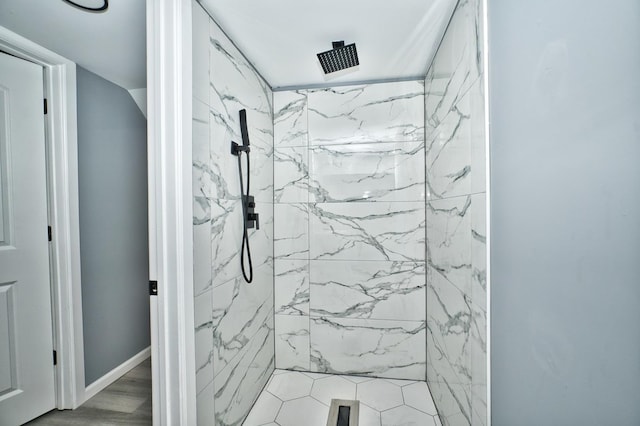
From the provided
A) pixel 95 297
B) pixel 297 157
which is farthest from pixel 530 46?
pixel 95 297

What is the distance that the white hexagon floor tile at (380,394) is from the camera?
74.7 inches

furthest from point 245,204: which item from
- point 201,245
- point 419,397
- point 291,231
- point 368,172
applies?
point 419,397

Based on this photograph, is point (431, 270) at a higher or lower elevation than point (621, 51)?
lower

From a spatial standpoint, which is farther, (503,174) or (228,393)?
(228,393)

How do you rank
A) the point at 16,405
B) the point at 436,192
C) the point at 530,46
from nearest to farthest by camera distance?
the point at 530,46 → the point at 16,405 → the point at 436,192

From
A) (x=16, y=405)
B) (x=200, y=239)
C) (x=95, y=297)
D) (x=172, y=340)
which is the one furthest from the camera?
(x=95, y=297)

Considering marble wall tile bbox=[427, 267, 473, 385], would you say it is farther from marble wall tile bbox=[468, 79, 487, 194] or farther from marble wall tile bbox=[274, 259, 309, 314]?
marble wall tile bbox=[274, 259, 309, 314]

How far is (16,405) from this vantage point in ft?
5.66

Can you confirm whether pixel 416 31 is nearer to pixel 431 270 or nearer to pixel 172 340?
pixel 431 270

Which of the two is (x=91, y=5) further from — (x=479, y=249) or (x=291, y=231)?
(x=479, y=249)

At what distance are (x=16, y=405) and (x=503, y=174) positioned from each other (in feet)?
9.39

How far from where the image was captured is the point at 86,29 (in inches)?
63.8

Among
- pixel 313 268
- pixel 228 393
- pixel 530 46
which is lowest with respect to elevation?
pixel 228 393

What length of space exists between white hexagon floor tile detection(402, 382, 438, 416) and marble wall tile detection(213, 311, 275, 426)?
102cm
